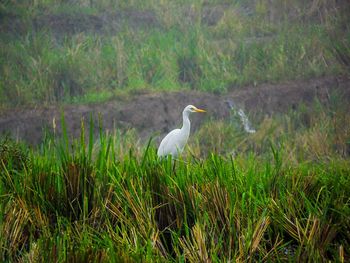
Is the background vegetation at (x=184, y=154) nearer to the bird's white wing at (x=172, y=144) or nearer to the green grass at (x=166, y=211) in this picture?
the green grass at (x=166, y=211)

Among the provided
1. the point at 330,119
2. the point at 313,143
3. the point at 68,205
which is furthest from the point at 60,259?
the point at 330,119

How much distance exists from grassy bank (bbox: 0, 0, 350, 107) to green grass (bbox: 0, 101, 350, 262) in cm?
814

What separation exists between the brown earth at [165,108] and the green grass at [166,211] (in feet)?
23.6

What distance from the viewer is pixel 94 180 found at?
4.29m

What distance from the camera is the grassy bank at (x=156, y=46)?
12.8 m

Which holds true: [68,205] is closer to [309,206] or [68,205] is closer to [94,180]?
[94,180]

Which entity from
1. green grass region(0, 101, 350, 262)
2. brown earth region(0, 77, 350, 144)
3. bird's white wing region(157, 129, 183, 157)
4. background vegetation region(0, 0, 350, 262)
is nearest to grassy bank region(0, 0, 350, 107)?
background vegetation region(0, 0, 350, 262)

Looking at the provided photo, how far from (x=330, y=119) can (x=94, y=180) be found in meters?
7.23

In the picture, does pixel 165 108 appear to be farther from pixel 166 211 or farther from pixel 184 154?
pixel 166 211

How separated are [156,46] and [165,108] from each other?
2000mm

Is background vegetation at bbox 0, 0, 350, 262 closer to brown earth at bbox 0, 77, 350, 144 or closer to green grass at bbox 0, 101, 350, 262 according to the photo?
green grass at bbox 0, 101, 350, 262

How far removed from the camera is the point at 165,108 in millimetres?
12375

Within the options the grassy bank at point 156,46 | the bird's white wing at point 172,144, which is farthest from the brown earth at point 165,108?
the bird's white wing at point 172,144

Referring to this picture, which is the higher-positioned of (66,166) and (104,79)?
(66,166)
